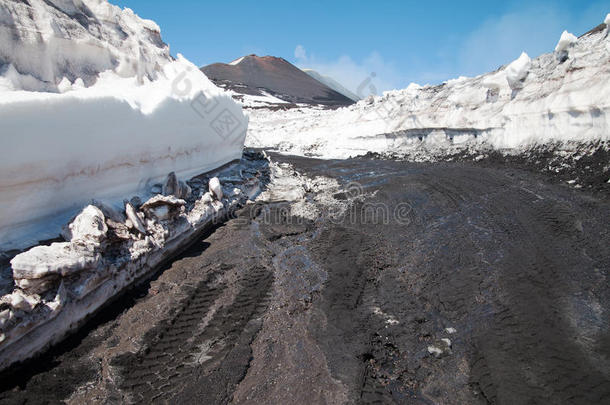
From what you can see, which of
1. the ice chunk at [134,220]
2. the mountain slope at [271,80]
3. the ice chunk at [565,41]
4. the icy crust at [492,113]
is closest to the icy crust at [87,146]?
the ice chunk at [134,220]

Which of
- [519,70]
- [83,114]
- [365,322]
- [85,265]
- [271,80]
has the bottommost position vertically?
[365,322]

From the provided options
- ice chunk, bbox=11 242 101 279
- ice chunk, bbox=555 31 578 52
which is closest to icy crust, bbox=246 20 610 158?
ice chunk, bbox=555 31 578 52

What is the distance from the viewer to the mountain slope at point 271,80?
4218cm

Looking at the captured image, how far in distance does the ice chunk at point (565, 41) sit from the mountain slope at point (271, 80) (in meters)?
31.6

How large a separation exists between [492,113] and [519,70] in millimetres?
1425

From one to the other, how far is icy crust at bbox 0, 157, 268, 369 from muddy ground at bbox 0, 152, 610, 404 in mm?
197

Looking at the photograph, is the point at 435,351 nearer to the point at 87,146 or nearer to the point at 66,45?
the point at 87,146

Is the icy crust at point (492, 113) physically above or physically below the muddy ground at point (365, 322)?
above

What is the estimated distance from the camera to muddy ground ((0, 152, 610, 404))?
8.55 ft

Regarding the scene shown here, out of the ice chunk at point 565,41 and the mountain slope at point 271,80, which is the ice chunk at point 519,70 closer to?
the ice chunk at point 565,41

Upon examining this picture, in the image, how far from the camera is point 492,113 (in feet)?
37.5

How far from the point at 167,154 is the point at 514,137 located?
9.77 metres

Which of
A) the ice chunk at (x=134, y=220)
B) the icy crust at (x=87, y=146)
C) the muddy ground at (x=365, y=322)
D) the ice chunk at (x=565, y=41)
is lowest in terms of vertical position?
the muddy ground at (x=365, y=322)

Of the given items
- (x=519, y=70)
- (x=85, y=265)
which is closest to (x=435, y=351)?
(x=85, y=265)
